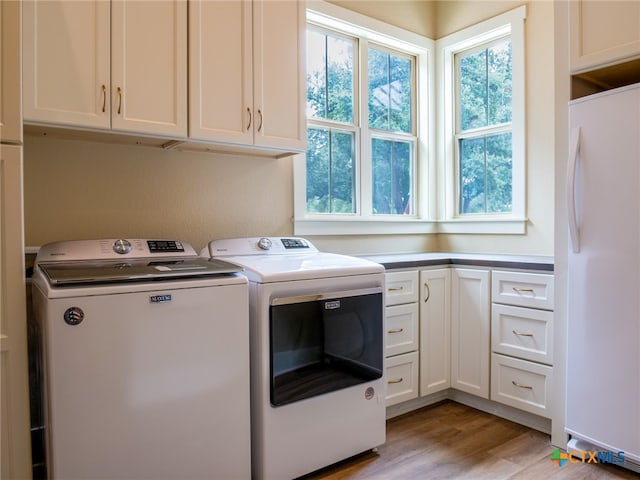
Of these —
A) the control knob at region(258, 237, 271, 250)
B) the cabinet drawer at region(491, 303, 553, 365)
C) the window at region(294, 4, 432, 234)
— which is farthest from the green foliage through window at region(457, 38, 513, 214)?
the control knob at region(258, 237, 271, 250)

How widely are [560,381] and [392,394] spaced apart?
2.69 feet

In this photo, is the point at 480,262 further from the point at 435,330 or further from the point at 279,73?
the point at 279,73

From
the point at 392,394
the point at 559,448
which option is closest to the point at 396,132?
the point at 392,394

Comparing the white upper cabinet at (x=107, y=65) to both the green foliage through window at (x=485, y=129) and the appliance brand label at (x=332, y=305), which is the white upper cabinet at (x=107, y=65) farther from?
the green foliage through window at (x=485, y=129)

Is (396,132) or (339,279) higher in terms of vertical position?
(396,132)

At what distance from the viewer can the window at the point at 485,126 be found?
2.98m

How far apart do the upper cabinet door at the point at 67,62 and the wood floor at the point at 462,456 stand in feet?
5.69

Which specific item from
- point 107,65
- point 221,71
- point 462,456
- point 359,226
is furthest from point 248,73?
point 462,456

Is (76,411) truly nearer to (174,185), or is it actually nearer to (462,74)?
(174,185)

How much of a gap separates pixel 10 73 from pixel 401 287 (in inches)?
76.3

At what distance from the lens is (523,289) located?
2447 mm

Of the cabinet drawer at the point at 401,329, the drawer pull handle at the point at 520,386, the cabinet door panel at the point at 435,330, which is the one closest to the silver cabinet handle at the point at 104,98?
the cabinet drawer at the point at 401,329

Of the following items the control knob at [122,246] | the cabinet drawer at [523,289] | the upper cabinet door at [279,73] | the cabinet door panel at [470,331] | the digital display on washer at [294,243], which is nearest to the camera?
the control knob at [122,246]

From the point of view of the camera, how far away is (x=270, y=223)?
2646 mm
